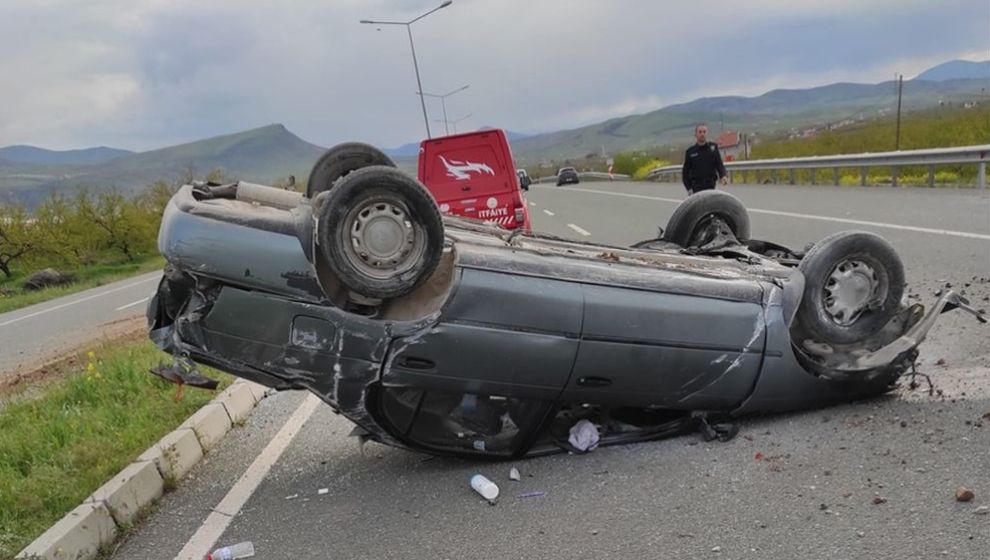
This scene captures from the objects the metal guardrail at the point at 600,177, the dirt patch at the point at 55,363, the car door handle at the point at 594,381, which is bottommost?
the metal guardrail at the point at 600,177

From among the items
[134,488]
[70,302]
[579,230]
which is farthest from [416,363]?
[70,302]

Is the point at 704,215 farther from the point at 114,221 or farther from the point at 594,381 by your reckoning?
the point at 114,221

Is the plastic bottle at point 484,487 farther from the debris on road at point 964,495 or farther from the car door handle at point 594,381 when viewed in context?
the debris on road at point 964,495

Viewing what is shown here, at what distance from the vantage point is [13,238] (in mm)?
33594

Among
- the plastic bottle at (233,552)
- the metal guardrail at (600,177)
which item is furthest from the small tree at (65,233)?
the plastic bottle at (233,552)

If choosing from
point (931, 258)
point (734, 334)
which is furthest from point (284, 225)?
point (931, 258)

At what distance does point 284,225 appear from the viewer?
3.61 metres

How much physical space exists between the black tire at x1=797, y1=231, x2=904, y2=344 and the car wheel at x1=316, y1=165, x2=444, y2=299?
1935 mm

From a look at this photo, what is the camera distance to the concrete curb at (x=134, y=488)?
3.40 m

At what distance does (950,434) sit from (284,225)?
10.4ft

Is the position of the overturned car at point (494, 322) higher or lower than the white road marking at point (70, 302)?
higher

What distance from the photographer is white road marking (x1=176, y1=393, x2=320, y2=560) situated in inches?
138

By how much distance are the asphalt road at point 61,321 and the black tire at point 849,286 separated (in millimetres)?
10055

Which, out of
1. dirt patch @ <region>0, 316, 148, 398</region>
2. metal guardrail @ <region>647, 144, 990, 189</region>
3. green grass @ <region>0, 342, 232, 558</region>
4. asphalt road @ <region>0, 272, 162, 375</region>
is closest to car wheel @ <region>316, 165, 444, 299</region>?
green grass @ <region>0, 342, 232, 558</region>
